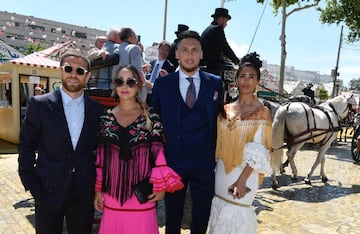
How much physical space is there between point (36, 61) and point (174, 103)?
36.0 feet

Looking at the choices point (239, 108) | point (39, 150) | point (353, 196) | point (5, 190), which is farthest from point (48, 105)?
point (353, 196)

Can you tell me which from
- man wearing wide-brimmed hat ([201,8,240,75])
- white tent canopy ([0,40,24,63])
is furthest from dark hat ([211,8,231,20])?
white tent canopy ([0,40,24,63])

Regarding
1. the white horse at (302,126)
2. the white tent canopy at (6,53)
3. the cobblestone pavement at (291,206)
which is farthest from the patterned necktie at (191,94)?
the white tent canopy at (6,53)

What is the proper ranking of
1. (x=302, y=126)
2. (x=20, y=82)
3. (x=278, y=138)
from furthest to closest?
(x=20, y=82), (x=302, y=126), (x=278, y=138)

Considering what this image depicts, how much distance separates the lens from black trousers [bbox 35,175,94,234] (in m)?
2.40

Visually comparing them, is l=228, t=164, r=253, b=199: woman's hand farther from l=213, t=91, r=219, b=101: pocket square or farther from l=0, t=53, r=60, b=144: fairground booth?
l=0, t=53, r=60, b=144: fairground booth

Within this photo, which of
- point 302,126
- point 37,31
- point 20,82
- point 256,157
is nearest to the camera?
point 256,157

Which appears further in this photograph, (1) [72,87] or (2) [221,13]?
(2) [221,13]

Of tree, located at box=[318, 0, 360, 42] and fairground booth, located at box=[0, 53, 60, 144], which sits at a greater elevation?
tree, located at box=[318, 0, 360, 42]

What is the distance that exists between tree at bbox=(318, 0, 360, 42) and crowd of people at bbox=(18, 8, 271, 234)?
15109 mm

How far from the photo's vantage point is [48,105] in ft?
7.82

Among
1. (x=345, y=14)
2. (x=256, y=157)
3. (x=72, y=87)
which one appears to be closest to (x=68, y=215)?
(x=72, y=87)

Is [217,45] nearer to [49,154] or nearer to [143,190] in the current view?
[143,190]

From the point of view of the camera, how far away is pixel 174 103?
2.78 metres
